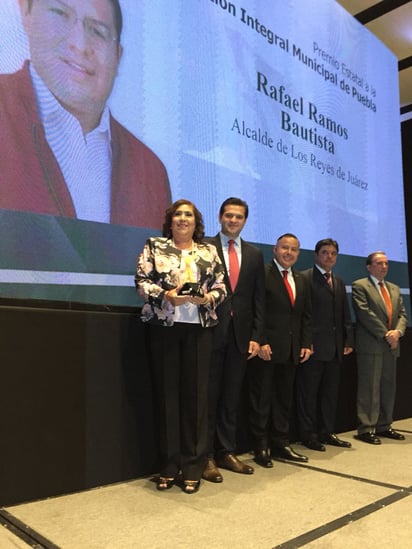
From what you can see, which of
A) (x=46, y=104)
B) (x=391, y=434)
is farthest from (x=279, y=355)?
(x=46, y=104)

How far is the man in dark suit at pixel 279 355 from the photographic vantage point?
285 centimetres

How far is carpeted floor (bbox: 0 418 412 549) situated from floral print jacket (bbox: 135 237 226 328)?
751 mm

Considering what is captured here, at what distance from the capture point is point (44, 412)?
219 centimetres

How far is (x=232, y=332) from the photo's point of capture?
8.52 ft

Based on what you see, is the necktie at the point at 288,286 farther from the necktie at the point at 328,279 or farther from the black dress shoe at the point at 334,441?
the black dress shoe at the point at 334,441

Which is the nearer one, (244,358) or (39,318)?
(39,318)

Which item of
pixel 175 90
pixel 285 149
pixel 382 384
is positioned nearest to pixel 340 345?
pixel 382 384

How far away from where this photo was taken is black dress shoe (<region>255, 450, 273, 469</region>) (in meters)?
2.72

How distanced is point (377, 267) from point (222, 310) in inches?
64.6

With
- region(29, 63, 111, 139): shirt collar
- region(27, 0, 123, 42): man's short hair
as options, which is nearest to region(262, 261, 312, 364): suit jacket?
region(29, 63, 111, 139): shirt collar

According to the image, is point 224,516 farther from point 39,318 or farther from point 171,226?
point 171,226

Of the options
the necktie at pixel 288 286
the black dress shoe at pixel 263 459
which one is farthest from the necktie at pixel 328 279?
the black dress shoe at pixel 263 459

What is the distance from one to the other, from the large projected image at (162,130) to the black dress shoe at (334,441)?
1.35 meters

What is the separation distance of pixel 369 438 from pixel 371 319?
2.65ft
